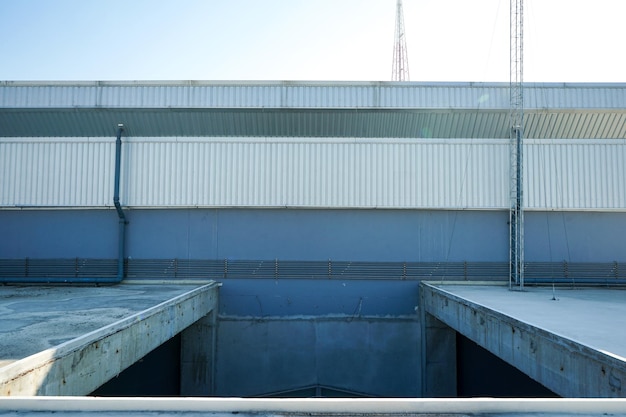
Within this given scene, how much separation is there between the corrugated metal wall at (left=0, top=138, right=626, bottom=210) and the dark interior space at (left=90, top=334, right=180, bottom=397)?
6.42 meters

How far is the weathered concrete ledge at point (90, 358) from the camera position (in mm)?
6817

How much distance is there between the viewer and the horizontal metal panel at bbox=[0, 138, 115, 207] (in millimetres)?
19594

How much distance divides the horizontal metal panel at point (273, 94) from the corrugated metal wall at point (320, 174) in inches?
65.7

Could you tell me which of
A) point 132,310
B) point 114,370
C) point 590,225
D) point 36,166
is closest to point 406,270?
point 590,225

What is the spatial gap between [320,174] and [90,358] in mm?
12852

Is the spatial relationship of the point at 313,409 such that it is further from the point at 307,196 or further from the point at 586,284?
the point at 586,284

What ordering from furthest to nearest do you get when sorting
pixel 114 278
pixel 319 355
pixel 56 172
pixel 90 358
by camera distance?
pixel 56 172 < pixel 114 278 < pixel 319 355 < pixel 90 358

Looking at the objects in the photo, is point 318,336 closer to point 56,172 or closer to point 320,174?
point 320,174

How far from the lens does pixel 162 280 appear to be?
19391 millimetres

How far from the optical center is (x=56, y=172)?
19.7m

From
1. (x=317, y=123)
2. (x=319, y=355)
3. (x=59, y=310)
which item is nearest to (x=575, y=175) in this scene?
(x=317, y=123)

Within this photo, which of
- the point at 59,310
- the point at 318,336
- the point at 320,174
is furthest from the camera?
the point at 320,174

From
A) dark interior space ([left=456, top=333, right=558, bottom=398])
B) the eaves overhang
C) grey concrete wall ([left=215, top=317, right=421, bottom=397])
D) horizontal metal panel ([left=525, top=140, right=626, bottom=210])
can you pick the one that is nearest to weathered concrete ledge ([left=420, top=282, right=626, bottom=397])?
dark interior space ([left=456, top=333, right=558, bottom=398])

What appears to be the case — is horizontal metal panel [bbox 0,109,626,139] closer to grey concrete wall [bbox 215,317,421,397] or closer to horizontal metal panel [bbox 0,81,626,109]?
horizontal metal panel [bbox 0,81,626,109]
